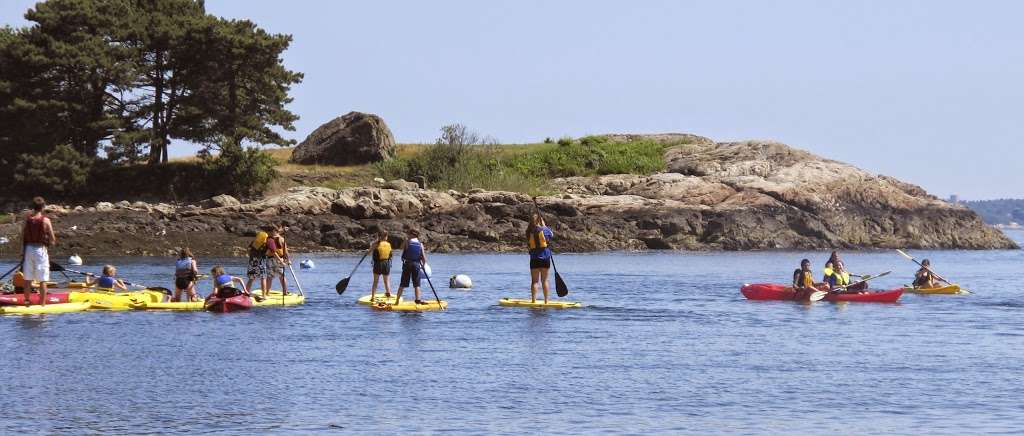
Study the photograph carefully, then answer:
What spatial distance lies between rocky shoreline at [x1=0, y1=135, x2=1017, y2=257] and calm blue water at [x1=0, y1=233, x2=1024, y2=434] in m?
31.5

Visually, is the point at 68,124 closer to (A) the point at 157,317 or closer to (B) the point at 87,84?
(B) the point at 87,84

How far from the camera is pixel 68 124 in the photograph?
7500 centimetres

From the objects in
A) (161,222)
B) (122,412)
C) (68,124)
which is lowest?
(122,412)

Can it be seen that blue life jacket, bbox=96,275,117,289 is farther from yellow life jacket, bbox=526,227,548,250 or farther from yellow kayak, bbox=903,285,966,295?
yellow kayak, bbox=903,285,966,295

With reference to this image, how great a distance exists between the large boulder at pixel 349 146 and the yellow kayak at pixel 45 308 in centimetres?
5943

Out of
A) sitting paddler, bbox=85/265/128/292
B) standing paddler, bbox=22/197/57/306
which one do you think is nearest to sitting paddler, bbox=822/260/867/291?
sitting paddler, bbox=85/265/128/292

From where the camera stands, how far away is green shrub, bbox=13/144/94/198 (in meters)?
72.3

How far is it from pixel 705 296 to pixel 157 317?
16.8 metres

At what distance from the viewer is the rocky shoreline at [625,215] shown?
6681 centimetres

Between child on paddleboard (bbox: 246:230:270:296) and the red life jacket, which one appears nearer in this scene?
the red life jacket

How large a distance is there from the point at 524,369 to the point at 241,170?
54.2 meters

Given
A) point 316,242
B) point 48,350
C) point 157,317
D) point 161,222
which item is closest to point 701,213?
point 316,242

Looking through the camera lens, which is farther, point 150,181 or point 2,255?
point 150,181

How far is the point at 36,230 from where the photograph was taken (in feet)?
90.6
